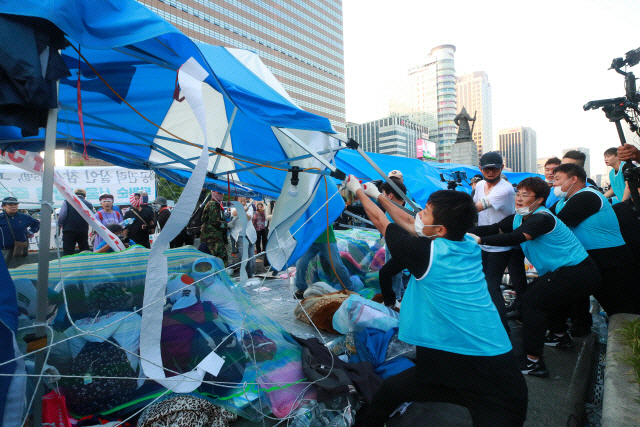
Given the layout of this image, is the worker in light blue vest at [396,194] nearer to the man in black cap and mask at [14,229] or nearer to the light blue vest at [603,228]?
the light blue vest at [603,228]

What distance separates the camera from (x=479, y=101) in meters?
105

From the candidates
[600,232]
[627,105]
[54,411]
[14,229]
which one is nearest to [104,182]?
[14,229]

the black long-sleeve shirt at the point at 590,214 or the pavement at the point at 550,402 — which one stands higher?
the black long-sleeve shirt at the point at 590,214

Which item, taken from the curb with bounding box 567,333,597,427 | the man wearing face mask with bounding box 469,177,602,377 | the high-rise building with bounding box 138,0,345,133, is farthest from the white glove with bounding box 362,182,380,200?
the high-rise building with bounding box 138,0,345,133

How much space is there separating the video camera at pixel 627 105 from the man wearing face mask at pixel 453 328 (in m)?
2.21

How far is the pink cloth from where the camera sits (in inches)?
91.9

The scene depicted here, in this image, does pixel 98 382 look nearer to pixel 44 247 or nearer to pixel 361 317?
pixel 44 247

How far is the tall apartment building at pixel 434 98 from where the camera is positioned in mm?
90875

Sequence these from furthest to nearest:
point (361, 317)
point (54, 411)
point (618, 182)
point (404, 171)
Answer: point (404, 171), point (618, 182), point (361, 317), point (54, 411)

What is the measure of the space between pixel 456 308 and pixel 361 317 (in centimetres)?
150

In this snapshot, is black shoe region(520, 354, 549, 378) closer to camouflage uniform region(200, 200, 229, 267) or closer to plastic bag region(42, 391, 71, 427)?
plastic bag region(42, 391, 71, 427)

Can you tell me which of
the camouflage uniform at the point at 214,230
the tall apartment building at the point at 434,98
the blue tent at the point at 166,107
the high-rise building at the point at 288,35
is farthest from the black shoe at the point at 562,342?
the tall apartment building at the point at 434,98

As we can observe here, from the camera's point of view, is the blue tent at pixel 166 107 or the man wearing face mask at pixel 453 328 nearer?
the man wearing face mask at pixel 453 328

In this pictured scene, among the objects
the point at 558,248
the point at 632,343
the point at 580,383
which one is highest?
the point at 558,248
